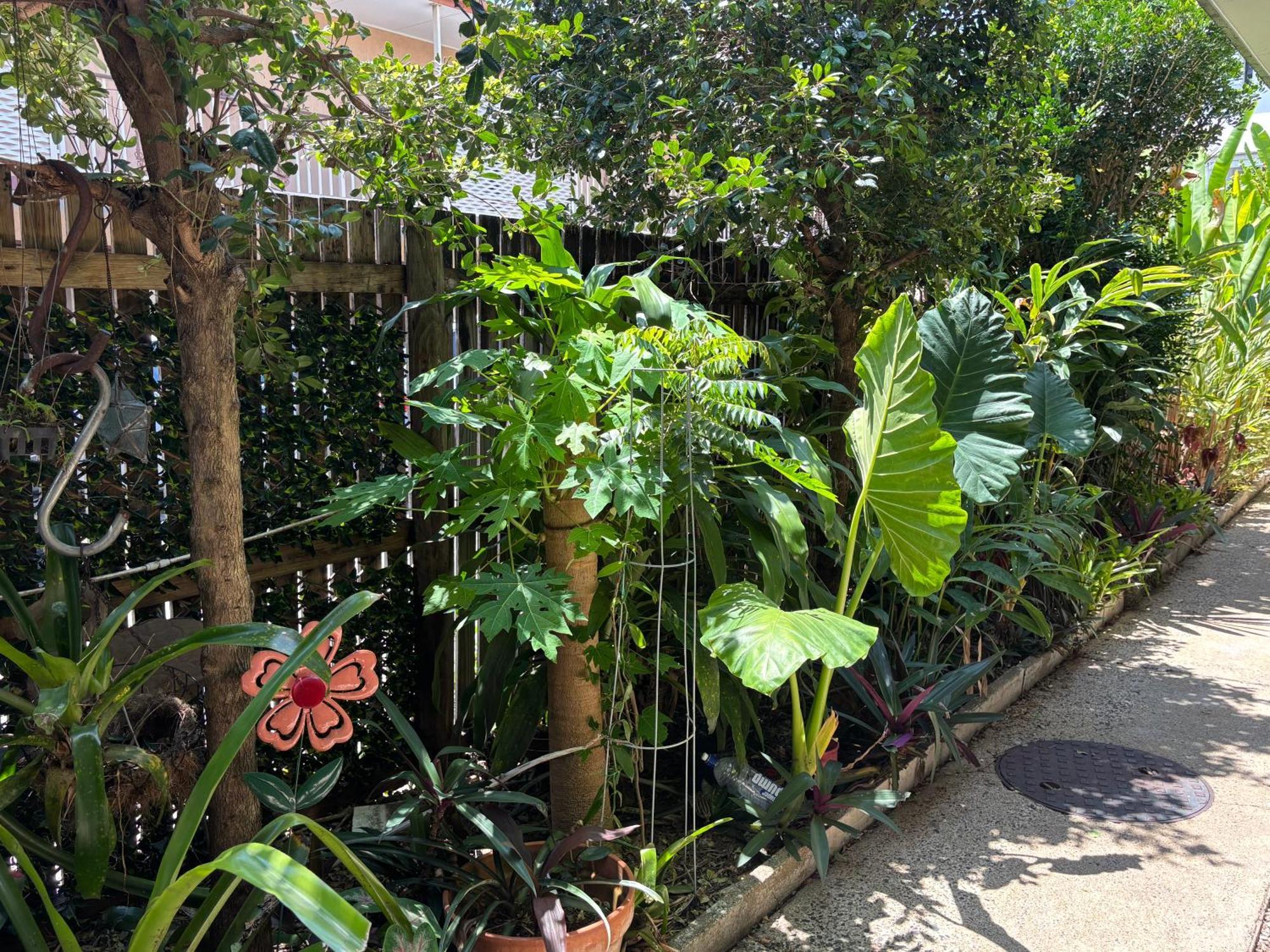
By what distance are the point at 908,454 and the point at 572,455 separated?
1004mm

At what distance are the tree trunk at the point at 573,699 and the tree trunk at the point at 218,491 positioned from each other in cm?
83

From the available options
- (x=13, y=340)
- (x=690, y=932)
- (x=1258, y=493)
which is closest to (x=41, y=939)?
(x=13, y=340)

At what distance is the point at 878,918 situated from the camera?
3072mm

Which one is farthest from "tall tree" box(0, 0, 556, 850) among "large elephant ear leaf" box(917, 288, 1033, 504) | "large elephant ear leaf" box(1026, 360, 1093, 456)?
"large elephant ear leaf" box(1026, 360, 1093, 456)

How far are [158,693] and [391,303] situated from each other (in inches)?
56.5

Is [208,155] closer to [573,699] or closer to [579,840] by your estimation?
[573,699]

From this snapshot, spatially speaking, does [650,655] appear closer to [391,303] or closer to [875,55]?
[391,303]

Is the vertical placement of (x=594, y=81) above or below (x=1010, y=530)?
above

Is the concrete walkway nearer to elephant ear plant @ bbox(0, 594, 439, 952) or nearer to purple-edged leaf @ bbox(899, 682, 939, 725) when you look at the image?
purple-edged leaf @ bbox(899, 682, 939, 725)

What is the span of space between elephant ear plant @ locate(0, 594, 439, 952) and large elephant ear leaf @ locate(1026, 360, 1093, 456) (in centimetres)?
363

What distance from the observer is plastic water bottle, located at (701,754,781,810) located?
10.9 feet

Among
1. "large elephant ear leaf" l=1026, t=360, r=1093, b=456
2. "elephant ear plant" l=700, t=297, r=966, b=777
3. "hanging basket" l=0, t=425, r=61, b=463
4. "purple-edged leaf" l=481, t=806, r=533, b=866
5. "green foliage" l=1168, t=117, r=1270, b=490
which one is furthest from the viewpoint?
"green foliage" l=1168, t=117, r=1270, b=490

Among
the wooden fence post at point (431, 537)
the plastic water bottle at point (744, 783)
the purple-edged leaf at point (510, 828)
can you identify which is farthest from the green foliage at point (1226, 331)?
the purple-edged leaf at point (510, 828)

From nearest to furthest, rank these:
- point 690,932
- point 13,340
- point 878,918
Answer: point 13,340
point 690,932
point 878,918
